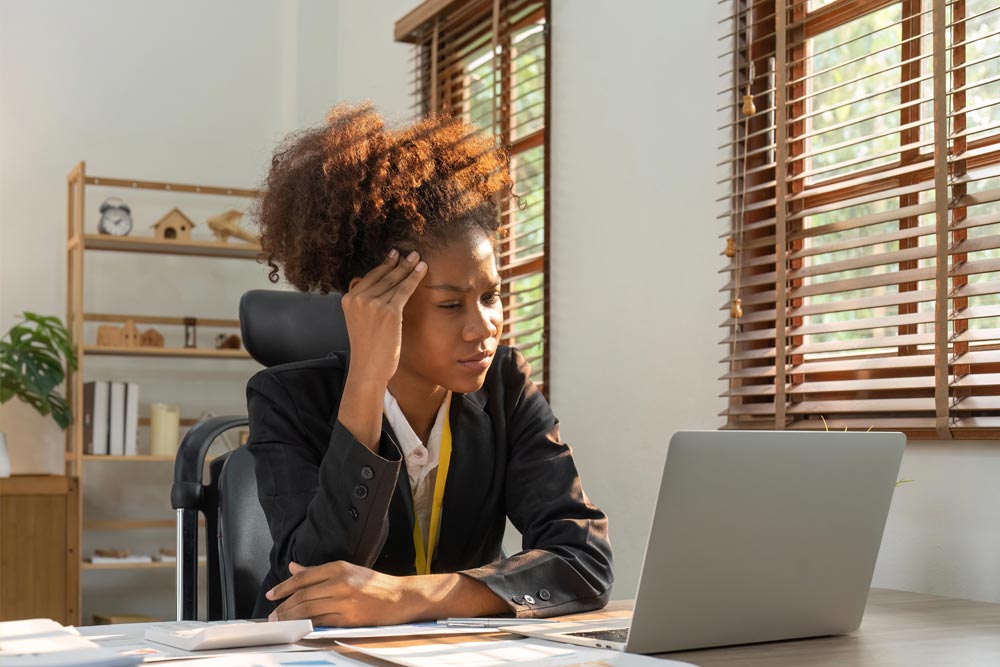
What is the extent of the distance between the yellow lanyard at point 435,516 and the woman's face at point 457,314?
0.12 meters

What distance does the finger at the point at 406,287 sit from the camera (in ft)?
4.65

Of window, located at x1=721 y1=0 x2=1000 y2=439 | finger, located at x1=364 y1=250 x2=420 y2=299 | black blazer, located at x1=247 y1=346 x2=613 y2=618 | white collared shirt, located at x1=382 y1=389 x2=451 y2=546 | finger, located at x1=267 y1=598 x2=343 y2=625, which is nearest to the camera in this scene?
finger, located at x1=267 y1=598 x2=343 y2=625

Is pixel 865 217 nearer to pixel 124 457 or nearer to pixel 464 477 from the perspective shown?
pixel 464 477

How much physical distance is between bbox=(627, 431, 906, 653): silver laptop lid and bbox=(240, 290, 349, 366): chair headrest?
96cm

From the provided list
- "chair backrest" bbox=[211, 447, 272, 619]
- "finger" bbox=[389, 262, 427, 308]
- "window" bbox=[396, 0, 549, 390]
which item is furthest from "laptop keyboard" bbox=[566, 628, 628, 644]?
"window" bbox=[396, 0, 549, 390]

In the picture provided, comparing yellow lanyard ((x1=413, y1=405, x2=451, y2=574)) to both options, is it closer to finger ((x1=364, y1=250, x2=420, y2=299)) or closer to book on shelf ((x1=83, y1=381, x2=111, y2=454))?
finger ((x1=364, y1=250, x2=420, y2=299))

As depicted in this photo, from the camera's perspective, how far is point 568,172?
306 centimetres

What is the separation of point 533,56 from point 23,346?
212 centimetres

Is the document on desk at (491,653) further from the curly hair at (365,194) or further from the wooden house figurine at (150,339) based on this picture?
the wooden house figurine at (150,339)

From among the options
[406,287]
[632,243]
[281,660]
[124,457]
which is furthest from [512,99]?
[281,660]

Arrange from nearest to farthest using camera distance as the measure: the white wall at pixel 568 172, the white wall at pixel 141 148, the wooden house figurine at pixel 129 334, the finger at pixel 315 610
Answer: the finger at pixel 315 610 → the white wall at pixel 568 172 → the wooden house figurine at pixel 129 334 → the white wall at pixel 141 148

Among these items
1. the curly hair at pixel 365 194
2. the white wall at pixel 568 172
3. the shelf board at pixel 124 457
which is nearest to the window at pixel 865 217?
the white wall at pixel 568 172

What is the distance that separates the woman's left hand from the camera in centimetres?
115

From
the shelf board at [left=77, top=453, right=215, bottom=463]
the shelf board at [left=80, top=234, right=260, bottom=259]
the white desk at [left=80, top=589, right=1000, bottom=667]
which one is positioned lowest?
the shelf board at [left=77, top=453, right=215, bottom=463]
